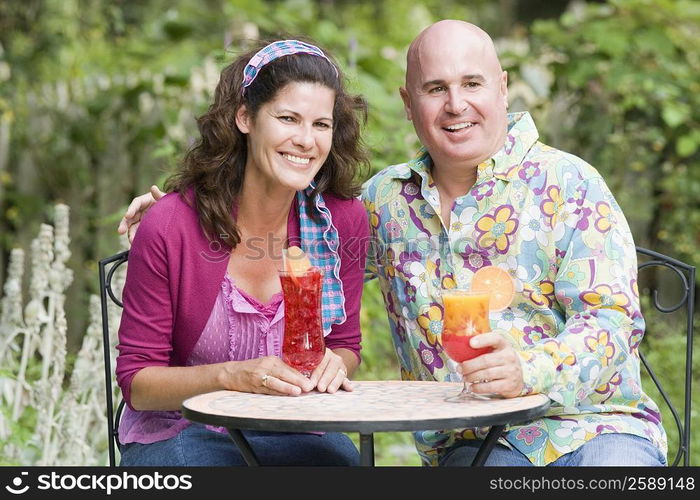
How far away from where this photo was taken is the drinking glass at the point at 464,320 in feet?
8.27

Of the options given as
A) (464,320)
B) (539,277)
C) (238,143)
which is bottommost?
(464,320)

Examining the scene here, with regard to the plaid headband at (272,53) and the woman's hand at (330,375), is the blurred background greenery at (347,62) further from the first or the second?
the woman's hand at (330,375)

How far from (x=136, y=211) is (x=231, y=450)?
775 mm

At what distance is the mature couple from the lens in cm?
284

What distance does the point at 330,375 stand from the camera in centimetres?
278

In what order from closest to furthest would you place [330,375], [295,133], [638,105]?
[330,375] < [295,133] < [638,105]

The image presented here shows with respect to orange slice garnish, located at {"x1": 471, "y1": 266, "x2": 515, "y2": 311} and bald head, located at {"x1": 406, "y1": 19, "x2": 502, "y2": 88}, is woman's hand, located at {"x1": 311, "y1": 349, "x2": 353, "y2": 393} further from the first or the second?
bald head, located at {"x1": 406, "y1": 19, "x2": 502, "y2": 88}

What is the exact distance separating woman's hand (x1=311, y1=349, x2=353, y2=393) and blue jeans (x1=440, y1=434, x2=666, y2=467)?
0.44 meters

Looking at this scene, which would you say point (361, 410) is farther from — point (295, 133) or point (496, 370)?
point (295, 133)

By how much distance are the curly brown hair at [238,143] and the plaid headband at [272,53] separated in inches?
0.6

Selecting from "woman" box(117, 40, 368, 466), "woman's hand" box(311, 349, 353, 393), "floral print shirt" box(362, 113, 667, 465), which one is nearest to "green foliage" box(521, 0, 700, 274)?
"floral print shirt" box(362, 113, 667, 465)

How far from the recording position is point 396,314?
10.6 feet

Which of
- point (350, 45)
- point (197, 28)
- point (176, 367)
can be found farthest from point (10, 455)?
point (197, 28)

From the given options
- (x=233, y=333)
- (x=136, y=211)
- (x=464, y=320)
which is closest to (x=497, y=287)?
(x=464, y=320)
